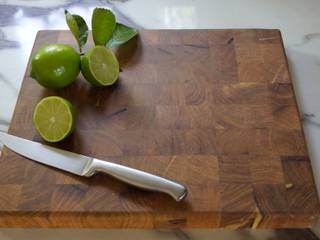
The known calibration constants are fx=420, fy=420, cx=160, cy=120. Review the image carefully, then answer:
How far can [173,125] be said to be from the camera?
0.81 m

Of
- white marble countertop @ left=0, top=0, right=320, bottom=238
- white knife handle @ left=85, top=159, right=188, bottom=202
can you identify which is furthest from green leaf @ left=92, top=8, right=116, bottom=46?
white knife handle @ left=85, top=159, right=188, bottom=202

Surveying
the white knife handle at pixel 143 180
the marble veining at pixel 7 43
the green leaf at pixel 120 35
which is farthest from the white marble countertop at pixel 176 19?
the white knife handle at pixel 143 180

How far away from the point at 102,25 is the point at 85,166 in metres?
0.33

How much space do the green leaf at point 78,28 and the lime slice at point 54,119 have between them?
20 cm

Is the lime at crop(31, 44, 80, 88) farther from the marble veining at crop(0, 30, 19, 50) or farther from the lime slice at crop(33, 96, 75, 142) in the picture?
the marble veining at crop(0, 30, 19, 50)

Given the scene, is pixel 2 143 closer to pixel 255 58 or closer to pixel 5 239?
pixel 5 239

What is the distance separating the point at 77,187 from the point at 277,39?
1.85 ft

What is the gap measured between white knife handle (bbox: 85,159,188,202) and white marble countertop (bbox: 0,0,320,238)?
0.36 metres

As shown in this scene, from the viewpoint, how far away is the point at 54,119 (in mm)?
771

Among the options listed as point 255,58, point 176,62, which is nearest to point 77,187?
point 176,62

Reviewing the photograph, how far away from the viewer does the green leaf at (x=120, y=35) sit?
945 millimetres

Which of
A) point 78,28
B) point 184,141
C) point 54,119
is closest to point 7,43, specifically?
point 78,28

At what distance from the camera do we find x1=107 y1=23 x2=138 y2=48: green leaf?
945mm

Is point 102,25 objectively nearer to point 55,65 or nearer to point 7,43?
point 55,65
